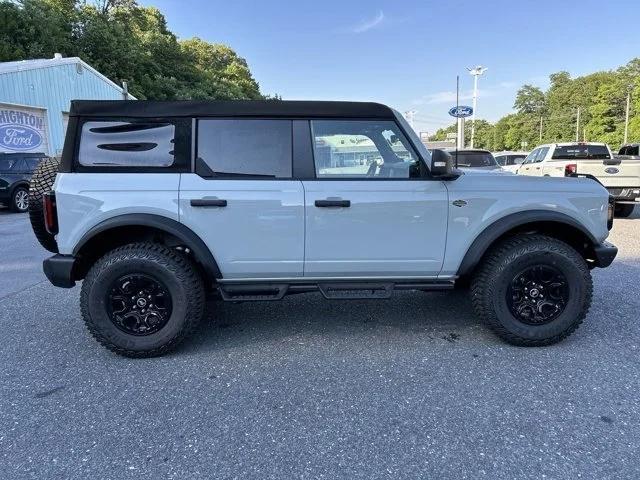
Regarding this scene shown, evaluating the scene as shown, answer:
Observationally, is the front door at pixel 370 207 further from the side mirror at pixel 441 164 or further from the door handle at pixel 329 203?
the side mirror at pixel 441 164

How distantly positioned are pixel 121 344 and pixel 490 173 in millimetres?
3194

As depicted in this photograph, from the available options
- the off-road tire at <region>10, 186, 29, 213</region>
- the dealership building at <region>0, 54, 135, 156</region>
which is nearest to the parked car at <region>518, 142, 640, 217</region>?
the off-road tire at <region>10, 186, 29, 213</region>

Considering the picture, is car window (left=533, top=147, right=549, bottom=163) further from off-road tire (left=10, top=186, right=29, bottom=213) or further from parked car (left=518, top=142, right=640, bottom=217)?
off-road tire (left=10, top=186, right=29, bottom=213)

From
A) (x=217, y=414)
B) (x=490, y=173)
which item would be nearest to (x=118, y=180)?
(x=217, y=414)

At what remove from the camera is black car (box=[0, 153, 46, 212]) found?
12484 millimetres

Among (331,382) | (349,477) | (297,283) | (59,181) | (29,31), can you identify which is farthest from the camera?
(29,31)

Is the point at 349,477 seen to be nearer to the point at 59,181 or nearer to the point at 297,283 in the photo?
the point at 297,283

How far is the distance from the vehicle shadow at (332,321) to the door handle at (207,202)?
117 centimetres

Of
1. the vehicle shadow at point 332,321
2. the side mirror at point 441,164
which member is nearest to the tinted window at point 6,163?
the vehicle shadow at point 332,321

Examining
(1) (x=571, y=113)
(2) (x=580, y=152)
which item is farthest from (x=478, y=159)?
(1) (x=571, y=113)

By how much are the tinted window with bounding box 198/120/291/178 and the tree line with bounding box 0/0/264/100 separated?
76.9 feet

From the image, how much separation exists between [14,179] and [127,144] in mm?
11657

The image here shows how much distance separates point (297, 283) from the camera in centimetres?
359

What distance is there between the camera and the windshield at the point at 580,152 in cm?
1174
